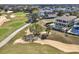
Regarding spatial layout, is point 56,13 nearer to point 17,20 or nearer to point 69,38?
point 69,38

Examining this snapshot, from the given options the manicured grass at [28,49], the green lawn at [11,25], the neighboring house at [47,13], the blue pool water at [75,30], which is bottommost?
the manicured grass at [28,49]

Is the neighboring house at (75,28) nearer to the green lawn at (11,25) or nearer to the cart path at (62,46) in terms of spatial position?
the cart path at (62,46)

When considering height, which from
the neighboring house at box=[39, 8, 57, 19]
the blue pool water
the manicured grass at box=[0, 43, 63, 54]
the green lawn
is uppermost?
the neighboring house at box=[39, 8, 57, 19]

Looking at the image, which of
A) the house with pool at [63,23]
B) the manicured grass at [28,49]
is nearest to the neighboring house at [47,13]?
the house with pool at [63,23]

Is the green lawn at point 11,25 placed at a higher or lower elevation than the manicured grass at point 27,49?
higher

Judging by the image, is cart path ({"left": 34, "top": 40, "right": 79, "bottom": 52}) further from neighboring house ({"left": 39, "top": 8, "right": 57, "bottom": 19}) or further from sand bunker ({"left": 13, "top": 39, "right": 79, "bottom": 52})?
neighboring house ({"left": 39, "top": 8, "right": 57, "bottom": 19})

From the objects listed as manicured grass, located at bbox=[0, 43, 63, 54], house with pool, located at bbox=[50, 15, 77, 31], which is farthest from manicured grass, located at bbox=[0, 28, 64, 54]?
house with pool, located at bbox=[50, 15, 77, 31]

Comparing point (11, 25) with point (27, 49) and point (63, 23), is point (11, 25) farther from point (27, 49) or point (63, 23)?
point (63, 23)
